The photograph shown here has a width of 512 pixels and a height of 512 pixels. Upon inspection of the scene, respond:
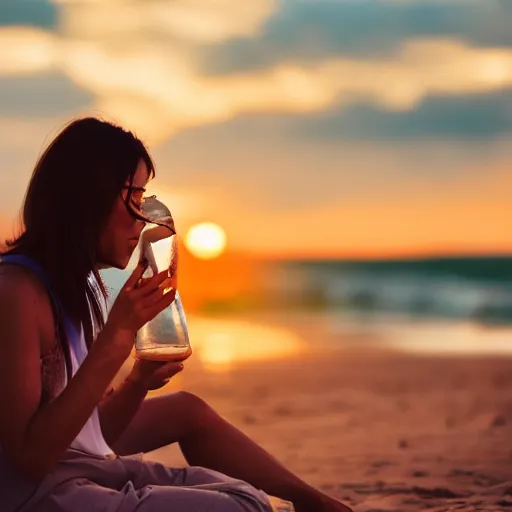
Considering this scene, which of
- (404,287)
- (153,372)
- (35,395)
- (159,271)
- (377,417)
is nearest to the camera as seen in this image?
(35,395)

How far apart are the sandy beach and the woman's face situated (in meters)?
2.05

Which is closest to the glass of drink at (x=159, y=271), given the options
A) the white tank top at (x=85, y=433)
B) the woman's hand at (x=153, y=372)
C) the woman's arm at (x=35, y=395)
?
the woman's hand at (x=153, y=372)

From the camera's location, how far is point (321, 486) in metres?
4.69

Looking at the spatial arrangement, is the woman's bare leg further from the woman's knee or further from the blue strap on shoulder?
the blue strap on shoulder

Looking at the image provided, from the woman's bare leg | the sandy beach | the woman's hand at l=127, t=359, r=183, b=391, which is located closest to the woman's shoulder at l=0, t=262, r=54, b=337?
the woman's hand at l=127, t=359, r=183, b=391

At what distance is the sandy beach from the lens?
15.0 feet

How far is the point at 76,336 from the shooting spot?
2.28 m

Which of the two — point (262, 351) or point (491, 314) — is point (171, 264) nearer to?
point (262, 351)

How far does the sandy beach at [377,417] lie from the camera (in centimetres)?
459

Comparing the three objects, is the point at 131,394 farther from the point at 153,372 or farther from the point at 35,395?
the point at 35,395

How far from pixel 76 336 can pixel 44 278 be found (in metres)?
0.16

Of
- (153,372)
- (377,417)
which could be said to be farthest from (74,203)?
(377,417)

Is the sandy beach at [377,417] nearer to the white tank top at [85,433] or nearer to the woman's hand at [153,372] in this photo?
the woman's hand at [153,372]

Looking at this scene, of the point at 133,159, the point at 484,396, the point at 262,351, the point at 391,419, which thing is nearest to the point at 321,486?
the point at 391,419
